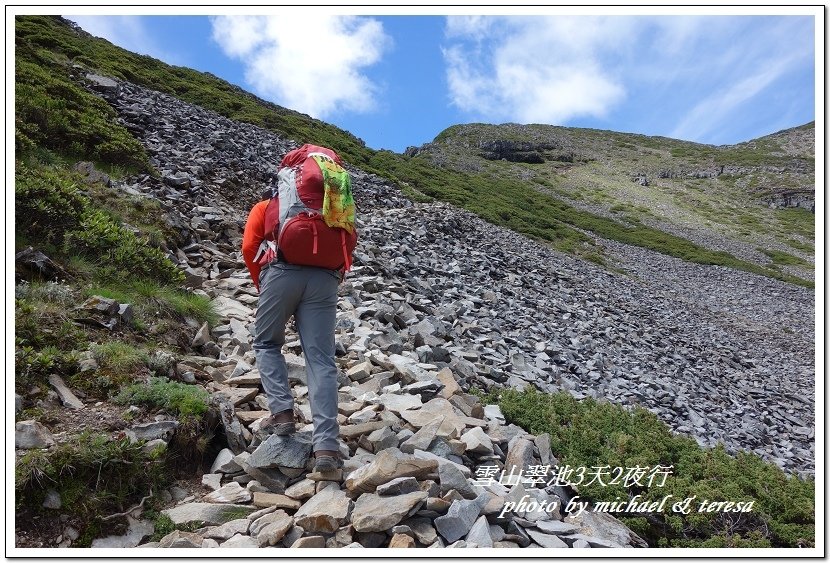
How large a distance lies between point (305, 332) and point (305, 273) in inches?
22.3

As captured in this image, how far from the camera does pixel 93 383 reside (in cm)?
459

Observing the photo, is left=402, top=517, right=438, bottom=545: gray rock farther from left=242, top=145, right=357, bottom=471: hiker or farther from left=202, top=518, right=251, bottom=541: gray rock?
left=202, top=518, right=251, bottom=541: gray rock

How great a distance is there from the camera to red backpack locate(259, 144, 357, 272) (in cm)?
424

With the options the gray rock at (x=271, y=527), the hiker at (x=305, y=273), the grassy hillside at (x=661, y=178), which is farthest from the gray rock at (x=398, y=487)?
the grassy hillside at (x=661, y=178)

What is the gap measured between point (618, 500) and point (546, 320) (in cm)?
879

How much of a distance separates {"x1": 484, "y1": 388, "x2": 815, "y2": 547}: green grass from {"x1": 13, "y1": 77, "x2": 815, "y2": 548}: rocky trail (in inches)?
16.5

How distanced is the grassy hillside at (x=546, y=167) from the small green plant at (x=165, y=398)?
765cm

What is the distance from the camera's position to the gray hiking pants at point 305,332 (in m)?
4.30

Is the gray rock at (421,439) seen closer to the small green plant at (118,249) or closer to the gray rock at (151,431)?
the gray rock at (151,431)

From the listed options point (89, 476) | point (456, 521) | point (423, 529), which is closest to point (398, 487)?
point (423, 529)

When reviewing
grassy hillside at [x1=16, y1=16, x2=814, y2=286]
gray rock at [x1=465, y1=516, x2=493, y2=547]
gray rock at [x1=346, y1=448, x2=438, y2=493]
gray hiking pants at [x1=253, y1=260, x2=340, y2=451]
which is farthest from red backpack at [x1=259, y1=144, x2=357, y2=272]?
grassy hillside at [x1=16, y1=16, x2=814, y2=286]
